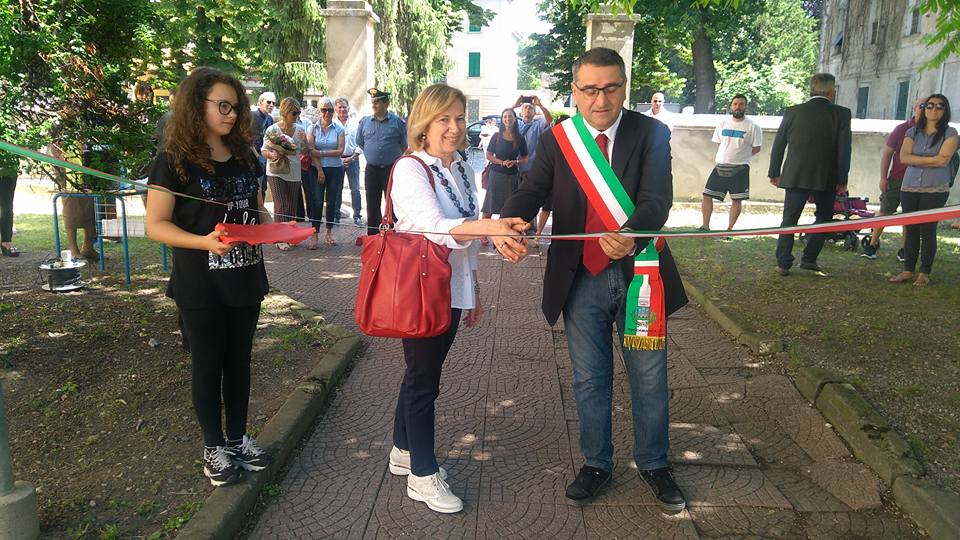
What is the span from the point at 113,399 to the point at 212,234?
2045mm

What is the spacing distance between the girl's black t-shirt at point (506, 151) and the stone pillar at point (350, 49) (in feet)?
17.1

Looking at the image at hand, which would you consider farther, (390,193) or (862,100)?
(862,100)

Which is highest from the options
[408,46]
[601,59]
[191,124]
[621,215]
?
[408,46]

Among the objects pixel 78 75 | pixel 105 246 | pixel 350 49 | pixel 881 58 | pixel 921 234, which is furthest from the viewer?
pixel 881 58

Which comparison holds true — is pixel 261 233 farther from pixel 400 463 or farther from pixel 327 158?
pixel 327 158

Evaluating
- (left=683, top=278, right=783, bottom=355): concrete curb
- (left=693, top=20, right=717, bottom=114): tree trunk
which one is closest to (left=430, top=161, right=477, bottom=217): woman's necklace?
(left=683, top=278, right=783, bottom=355): concrete curb

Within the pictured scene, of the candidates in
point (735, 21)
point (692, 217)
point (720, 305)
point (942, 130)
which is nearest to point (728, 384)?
point (720, 305)

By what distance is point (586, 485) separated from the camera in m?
3.77

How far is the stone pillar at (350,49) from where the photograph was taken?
583 inches

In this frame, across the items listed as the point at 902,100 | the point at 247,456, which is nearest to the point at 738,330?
the point at 247,456

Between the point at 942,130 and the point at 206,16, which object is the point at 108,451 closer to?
the point at 942,130

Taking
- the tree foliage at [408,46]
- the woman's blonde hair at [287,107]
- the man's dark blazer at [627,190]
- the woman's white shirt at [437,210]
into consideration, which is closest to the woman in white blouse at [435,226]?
the woman's white shirt at [437,210]

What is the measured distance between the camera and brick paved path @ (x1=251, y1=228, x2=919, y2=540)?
359 cm

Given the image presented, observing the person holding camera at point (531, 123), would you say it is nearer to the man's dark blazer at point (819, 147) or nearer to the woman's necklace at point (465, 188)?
the man's dark blazer at point (819, 147)
